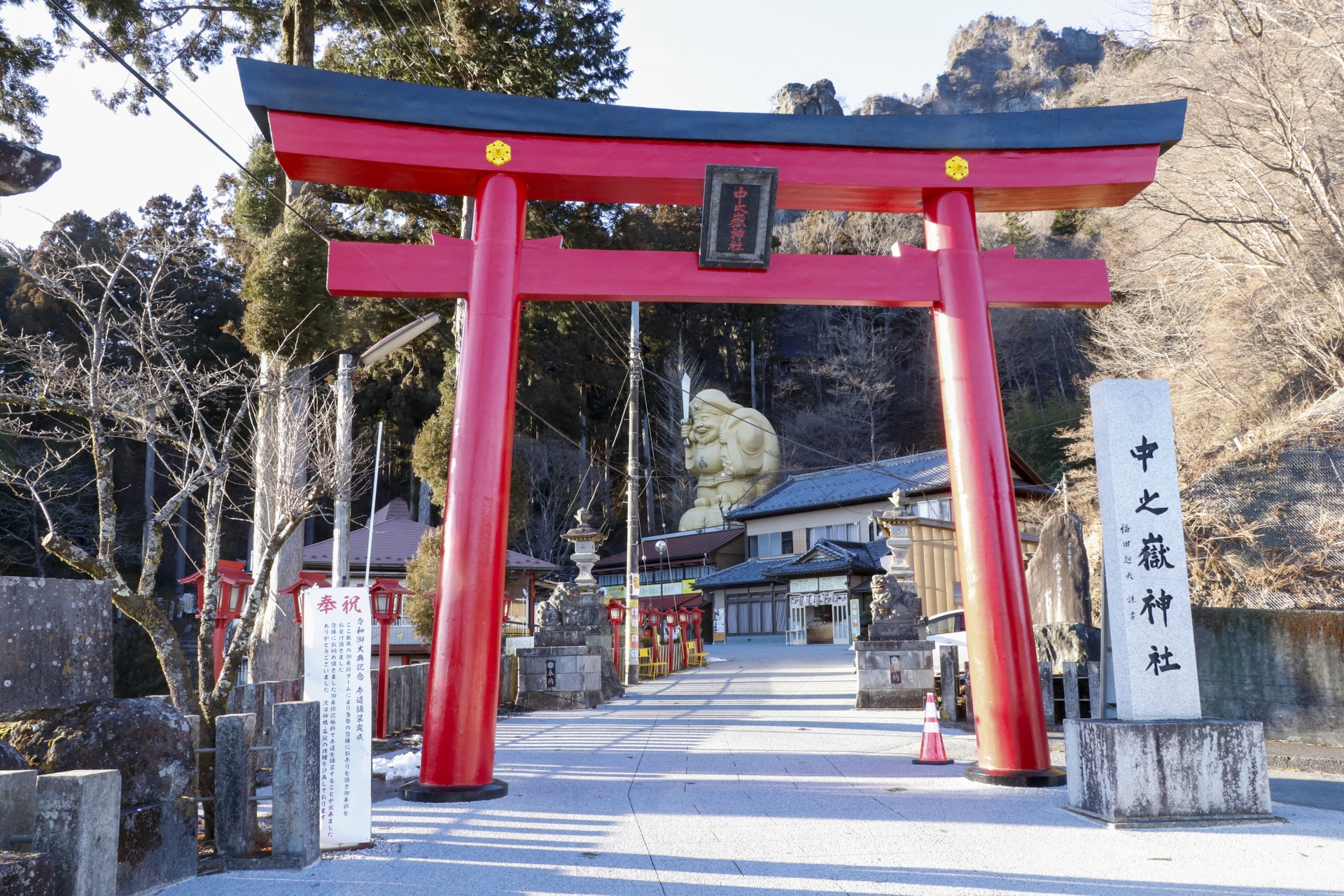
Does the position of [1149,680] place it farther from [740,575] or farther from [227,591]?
[740,575]

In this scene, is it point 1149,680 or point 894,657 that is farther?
point 894,657

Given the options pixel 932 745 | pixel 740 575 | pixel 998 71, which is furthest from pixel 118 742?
pixel 998 71

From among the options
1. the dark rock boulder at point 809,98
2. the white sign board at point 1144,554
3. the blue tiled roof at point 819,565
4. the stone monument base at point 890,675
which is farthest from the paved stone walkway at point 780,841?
the dark rock boulder at point 809,98

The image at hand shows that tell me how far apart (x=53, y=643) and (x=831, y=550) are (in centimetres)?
3068

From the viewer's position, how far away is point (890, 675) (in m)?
13.2

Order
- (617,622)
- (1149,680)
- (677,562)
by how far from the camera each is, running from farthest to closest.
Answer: (677,562) < (617,622) < (1149,680)

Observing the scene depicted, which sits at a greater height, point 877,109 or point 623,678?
point 877,109

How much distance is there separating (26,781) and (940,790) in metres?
5.93

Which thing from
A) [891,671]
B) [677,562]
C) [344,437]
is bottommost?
[891,671]

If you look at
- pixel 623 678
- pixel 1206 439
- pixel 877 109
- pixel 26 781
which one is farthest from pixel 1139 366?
pixel 877 109

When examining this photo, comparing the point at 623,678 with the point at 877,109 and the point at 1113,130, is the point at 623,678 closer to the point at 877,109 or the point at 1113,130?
the point at 1113,130

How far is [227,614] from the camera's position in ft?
33.2

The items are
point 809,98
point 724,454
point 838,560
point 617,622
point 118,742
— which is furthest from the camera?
point 809,98

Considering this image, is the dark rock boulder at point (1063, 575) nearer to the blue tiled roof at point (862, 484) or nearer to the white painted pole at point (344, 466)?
the white painted pole at point (344, 466)
